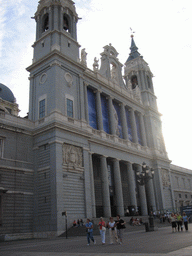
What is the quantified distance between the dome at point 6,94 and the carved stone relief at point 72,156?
36.9 m

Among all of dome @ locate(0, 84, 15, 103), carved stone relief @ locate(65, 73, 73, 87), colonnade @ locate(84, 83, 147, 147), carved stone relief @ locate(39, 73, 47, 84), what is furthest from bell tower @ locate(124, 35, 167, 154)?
dome @ locate(0, 84, 15, 103)

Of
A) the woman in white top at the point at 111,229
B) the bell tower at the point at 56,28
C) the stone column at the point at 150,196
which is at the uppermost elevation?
the bell tower at the point at 56,28

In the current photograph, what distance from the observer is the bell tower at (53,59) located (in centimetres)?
3228

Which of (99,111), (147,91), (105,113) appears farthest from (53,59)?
(147,91)

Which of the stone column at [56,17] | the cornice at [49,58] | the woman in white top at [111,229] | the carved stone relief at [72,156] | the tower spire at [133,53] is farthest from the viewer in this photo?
the tower spire at [133,53]

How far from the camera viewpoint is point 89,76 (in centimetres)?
3866

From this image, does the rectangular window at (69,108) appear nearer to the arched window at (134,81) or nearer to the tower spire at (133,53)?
the arched window at (134,81)

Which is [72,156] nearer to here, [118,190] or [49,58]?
[118,190]

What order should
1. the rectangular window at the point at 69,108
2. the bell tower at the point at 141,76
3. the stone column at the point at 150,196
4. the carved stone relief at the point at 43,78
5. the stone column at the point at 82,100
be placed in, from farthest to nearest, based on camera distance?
1. the bell tower at the point at 141,76
2. the stone column at the point at 150,196
3. the stone column at the point at 82,100
4. the carved stone relief at the point at 43,78
5. the rectangular window at the point at 69,108

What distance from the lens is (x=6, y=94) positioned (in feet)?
205

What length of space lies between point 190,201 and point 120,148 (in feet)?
105

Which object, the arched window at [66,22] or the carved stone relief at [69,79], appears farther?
the arched window at [66,22]

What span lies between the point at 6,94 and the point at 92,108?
105 ft

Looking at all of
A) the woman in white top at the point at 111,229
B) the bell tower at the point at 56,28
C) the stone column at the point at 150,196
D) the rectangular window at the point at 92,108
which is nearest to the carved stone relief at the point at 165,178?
the stone column at the point at 150,196
